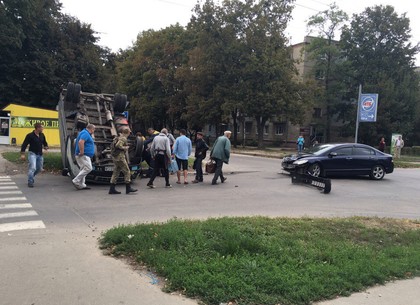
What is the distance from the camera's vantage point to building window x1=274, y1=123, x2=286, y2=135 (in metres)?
57.0

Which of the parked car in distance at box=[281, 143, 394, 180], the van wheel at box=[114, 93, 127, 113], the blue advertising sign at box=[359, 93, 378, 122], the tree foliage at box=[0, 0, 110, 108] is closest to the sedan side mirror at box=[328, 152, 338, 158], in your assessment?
the parked car in distance at box=[281, 143, 394, 180]

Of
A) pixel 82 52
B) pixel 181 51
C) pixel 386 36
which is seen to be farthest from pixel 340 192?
pixel 386 36

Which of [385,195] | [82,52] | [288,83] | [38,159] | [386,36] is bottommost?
[385,195]

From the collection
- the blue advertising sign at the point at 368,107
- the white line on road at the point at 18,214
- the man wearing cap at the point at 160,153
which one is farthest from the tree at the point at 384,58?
the white line on road at the point at 18,214

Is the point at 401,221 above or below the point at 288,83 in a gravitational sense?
below

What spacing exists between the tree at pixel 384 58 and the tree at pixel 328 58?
216 cm

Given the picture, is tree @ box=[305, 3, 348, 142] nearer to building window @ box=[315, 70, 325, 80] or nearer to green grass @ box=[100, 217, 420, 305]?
building window @ box=[315, 70, 325, 80]

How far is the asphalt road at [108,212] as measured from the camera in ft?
14.0

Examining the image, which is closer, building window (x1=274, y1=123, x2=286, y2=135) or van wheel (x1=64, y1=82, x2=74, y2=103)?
van wheel (x1=64, y1=82, x2=74, y2=103)

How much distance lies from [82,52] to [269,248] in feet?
135

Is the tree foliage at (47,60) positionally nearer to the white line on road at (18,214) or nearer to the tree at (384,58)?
the tree at (384,58)

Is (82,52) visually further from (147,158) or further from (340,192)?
(340,192)

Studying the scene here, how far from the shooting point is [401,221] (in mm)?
7961

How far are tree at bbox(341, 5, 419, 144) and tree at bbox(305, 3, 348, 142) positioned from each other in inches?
84.9
